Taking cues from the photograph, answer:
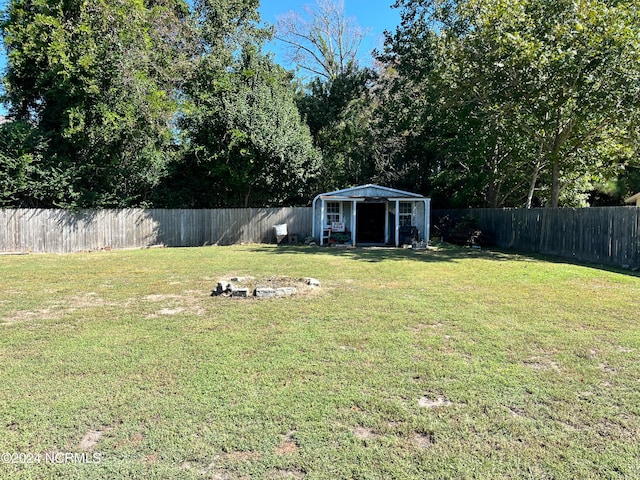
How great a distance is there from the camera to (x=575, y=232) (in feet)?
38.0

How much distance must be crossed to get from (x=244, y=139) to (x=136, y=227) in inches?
214

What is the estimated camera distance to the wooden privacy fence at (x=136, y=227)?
13.6m

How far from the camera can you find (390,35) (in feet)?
67.1

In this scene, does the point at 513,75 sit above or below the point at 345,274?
above

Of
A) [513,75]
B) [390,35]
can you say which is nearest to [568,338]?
[513,75]

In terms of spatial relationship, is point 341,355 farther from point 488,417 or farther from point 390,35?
point 390,35

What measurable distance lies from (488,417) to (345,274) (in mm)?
5869

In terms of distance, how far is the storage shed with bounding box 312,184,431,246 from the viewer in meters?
16.1

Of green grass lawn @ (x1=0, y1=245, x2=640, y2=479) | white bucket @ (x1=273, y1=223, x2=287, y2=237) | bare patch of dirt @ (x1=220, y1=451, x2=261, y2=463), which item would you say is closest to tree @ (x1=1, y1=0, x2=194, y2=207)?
white bucket @ (x1=273, y1=223, x2=287, y2=237)

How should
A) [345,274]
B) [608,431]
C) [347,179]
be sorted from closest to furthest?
[608,431] < [345,274] < [347,179]

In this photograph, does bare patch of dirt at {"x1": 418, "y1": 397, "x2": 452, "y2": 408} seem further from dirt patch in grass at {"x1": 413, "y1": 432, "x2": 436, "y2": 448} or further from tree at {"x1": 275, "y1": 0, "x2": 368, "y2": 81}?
tree at {"x1": 275, "y1": 0, "x2": 368, "y2": 81}

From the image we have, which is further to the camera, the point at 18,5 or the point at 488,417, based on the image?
the point at 18,5

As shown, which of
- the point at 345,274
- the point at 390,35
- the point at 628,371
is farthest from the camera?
the point at 390,35

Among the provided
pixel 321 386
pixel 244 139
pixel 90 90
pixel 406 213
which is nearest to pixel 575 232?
pixel 406 213
